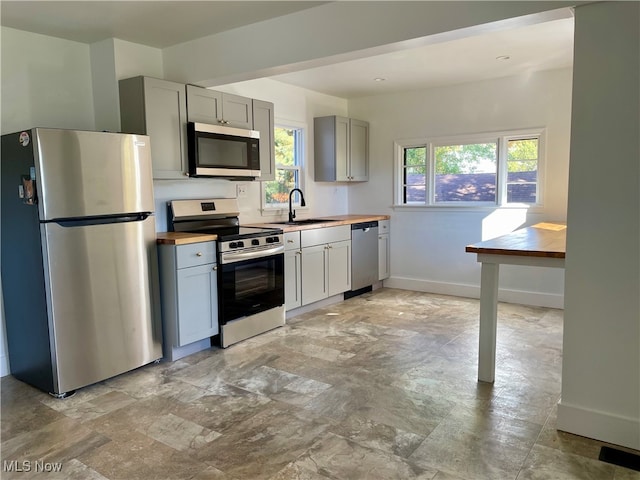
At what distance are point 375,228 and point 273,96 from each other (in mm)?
1921

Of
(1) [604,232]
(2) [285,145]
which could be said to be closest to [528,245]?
(1) [604,232]

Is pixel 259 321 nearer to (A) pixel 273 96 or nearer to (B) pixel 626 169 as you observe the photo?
(A) pixel 273 96

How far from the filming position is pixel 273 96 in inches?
195

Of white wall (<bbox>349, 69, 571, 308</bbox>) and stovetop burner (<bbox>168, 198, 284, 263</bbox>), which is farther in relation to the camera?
white wall (<bbox>349, 69, 571, 308</bbox>)

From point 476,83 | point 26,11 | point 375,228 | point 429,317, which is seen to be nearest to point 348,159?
point 375,228

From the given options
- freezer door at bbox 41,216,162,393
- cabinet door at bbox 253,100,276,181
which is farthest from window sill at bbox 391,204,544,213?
freezer door at bbox 41,216,162,393

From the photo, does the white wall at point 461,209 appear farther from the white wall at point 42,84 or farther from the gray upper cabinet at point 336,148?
the white wall at point 42,84

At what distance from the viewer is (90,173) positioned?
281 cm

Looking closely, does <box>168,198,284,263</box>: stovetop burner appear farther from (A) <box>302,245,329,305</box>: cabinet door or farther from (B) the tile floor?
(B) the tile floor

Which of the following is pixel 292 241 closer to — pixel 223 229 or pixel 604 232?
pixel 223 229

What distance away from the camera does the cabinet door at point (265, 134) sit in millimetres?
4293

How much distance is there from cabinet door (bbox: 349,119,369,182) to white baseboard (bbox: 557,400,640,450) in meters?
3.78

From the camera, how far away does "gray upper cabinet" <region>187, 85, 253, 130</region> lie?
3.73 m

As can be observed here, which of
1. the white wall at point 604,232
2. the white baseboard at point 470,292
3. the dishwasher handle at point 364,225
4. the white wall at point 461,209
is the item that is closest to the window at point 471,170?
the white wall at point 461,209
